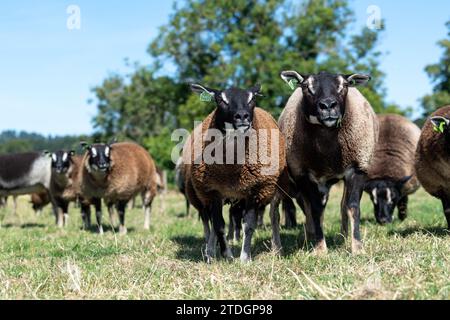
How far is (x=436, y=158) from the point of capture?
741 cm

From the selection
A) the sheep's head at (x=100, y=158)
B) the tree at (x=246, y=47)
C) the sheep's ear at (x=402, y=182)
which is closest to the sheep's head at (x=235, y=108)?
the sheep's ear at (x=402, y=182)

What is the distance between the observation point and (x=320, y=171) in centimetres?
681

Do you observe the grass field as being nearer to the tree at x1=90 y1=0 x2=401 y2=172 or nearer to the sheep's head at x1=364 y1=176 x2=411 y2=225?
the sheep's head at x1=364 y1=176 x2=411 y2=225

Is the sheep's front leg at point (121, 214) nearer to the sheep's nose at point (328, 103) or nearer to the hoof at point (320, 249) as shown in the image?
the hoof at point (320, 249)

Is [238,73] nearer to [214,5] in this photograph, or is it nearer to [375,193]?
[214,5]

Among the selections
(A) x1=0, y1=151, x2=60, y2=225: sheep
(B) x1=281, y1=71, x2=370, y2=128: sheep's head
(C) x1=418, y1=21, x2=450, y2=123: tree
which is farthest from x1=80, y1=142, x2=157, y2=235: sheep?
(C) x1=418, y1=21, x2=450, y2=123: tree

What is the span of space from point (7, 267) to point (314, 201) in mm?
3896

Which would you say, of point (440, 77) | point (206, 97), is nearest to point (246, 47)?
point (440, 77)

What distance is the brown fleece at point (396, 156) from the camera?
35.3ft

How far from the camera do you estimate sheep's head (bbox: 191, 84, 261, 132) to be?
6.09m

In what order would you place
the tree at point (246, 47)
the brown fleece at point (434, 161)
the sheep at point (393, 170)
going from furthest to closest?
the tree at point (246, 47), the sheep at point (393, 170), the brown fleece at point (434, 161)

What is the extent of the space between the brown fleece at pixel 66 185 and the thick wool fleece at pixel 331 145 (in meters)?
9.32

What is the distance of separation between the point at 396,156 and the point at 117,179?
6335 mm

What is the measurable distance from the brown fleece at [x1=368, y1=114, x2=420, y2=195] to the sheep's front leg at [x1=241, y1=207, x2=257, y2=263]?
497 cm
